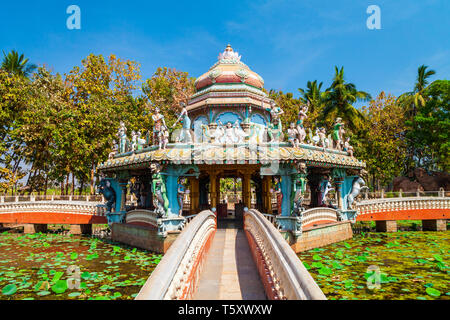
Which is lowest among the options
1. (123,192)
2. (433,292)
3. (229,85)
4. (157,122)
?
(433,292)

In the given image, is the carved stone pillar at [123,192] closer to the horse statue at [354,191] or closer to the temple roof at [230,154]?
the temple roof at [230,154]

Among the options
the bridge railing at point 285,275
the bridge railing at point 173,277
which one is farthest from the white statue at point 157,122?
the bridge railing at point 285,275

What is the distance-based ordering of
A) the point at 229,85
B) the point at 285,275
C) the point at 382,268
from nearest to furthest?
the point at 285,275, the point at 382,268, the point at 229,85

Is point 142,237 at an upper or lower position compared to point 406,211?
lower

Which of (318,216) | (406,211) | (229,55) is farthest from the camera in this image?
(229,55)

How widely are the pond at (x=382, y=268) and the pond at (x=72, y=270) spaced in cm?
586

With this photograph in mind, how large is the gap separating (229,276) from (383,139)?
1182 inches

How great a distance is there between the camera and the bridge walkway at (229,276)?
4.74 metres

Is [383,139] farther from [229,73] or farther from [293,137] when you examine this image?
[293,137]

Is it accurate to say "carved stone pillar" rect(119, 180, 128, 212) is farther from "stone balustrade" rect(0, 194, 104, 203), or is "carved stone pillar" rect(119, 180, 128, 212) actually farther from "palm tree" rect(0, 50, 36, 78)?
"palm tree" rect(0, 50, 36, 78)

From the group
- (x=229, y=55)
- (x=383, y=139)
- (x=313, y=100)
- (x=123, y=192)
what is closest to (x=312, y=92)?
(x=313, y=100)

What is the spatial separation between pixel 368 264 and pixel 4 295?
11.6 m

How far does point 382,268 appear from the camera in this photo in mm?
9383
